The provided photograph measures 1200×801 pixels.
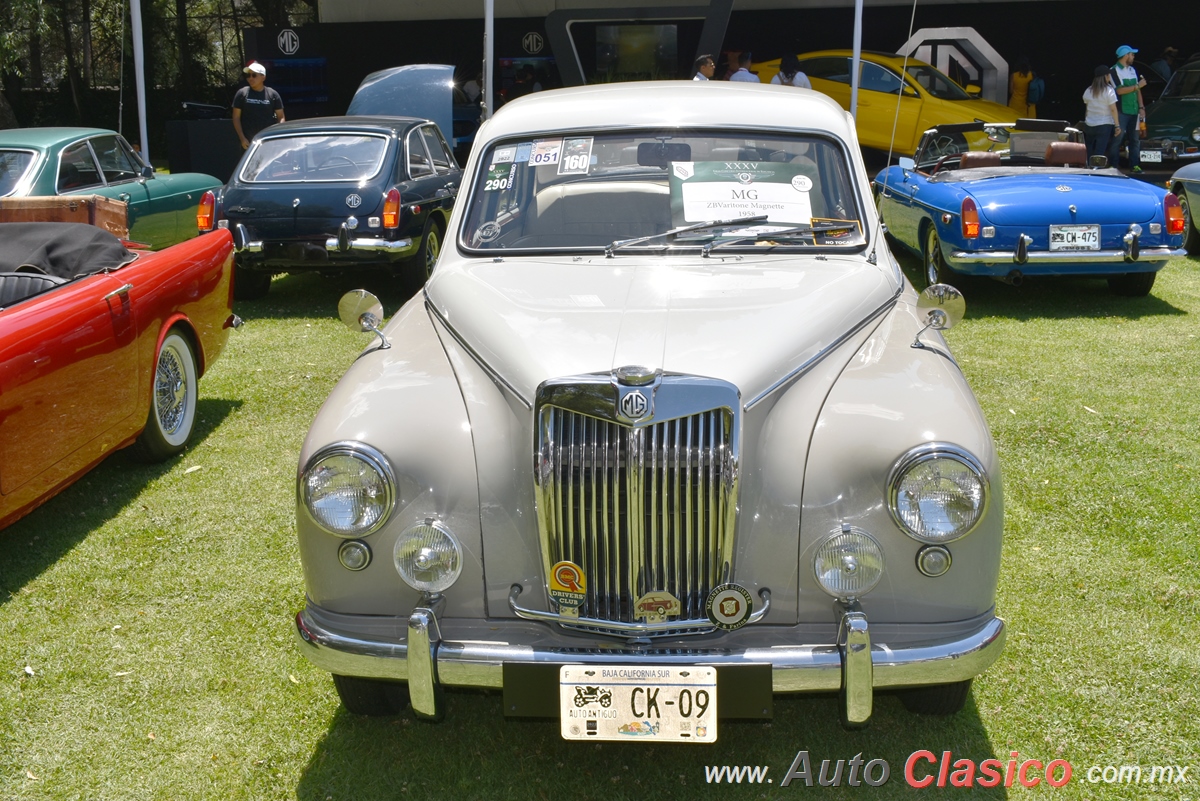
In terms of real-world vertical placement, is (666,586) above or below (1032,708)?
above

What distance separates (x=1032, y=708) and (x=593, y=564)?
5.07ft

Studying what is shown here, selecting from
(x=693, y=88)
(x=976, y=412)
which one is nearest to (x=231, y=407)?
(x=693, y=88)

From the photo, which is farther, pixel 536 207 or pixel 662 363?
pixel 536 207

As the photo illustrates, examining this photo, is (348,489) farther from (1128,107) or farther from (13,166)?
(1128,107)

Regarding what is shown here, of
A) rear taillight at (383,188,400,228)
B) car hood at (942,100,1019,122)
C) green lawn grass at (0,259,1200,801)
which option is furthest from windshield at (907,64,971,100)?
green lawn grass at (0,259,1200,801)

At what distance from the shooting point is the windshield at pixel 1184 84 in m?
14.6

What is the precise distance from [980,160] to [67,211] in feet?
23.6

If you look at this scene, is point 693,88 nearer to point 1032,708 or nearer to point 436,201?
point 1032,708

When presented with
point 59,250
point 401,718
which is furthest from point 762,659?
point 59,250

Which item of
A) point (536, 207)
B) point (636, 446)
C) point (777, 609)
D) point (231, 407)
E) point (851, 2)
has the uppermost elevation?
point (851, 2)

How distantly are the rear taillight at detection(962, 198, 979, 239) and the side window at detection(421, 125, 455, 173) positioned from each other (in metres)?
4.74

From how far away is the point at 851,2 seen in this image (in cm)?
1991

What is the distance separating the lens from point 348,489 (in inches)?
108

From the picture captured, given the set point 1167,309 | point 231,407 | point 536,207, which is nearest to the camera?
point 536,207
